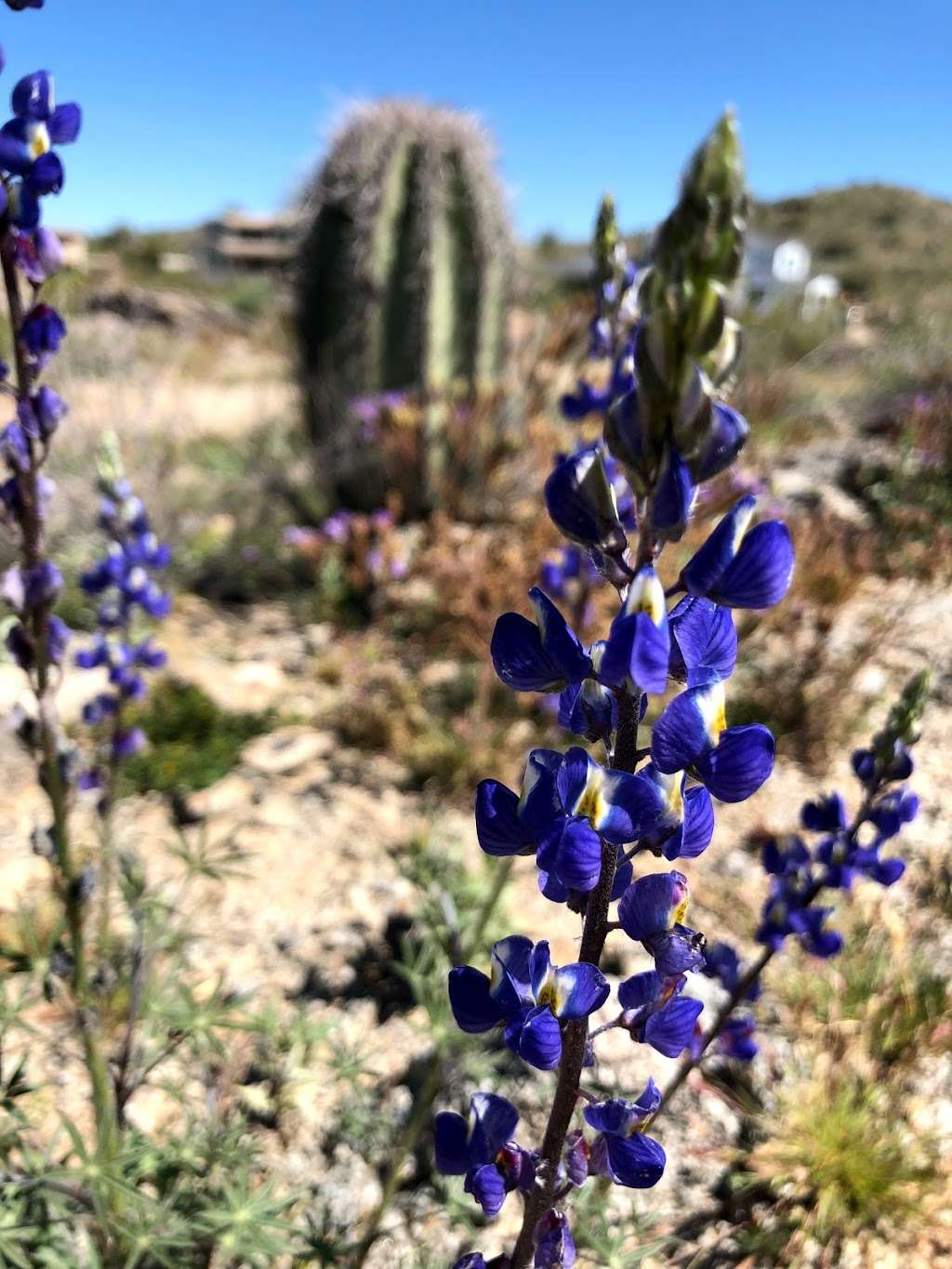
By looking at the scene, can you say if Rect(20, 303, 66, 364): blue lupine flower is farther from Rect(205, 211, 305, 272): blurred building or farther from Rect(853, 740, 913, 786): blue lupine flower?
Rect(205, 211, 305, 272): blurred building

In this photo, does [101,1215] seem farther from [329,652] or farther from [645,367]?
[329,652]

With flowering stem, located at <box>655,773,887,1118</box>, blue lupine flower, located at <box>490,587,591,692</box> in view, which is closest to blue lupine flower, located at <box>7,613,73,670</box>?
blue lupine flower, located at <box>490,587,591,692</box>

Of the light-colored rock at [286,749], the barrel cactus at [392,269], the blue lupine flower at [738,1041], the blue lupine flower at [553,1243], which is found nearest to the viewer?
the blue lupine flower at [553,1243]

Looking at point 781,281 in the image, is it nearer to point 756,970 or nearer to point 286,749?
point 286,749

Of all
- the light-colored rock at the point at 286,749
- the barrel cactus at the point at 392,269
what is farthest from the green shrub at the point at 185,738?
the barrel cactus at the point at 392,269

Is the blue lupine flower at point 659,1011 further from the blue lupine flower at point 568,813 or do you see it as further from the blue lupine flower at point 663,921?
the blue lupine flower at point 568,813

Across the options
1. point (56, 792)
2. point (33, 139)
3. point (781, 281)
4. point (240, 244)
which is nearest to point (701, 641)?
point (56, 792)
